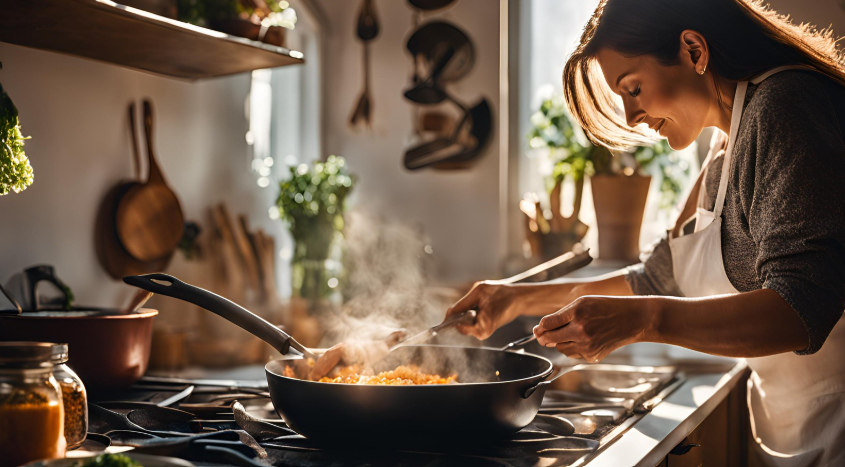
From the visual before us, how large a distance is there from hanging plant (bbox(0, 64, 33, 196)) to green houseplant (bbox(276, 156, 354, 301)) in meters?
1.20

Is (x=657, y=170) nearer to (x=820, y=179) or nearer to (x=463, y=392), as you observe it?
(x=820, y=179)

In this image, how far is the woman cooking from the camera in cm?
93

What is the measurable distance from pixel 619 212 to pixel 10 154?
1737mm

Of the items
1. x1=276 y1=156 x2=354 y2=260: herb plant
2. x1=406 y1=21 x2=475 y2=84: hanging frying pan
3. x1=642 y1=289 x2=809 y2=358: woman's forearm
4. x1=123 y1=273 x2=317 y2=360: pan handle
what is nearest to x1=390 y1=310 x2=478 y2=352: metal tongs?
x1=123 y1=273 x2=317 y2=360: pan handle

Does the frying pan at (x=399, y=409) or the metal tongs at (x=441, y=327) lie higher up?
the metal tongs at (x=441, y=327)

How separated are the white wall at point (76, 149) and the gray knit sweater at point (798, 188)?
4.10 ft

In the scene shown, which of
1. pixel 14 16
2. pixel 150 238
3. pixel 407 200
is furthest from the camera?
pixel 407 200

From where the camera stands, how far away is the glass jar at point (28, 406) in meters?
0.75

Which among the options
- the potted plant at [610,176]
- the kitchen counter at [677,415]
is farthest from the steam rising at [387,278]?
the kitchen counter at [677,415]

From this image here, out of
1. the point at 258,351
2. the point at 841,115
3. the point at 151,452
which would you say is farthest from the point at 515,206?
the point at 151,452

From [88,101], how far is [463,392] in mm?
1080

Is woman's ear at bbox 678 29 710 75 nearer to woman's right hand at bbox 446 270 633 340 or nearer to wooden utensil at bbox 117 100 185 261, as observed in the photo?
woman's right hand at bbox 446 270 633 340

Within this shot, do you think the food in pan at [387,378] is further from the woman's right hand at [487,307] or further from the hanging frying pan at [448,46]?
the hanging frying pan at [448,46]

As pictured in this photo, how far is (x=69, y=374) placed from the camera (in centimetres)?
88
